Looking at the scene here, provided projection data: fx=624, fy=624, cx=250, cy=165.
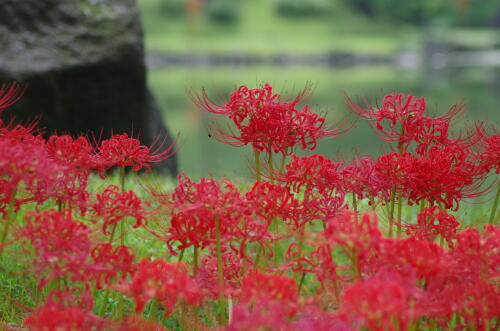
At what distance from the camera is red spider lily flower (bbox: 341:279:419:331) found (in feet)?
3.88

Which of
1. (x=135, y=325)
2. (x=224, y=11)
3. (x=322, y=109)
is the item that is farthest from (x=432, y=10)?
(x=135, y=325)

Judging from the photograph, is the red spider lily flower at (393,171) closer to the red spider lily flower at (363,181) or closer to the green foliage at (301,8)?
the red spider lily flower at (363,181)

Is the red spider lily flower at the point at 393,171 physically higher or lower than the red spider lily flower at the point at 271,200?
higher

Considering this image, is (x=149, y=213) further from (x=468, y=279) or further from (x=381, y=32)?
(x=381, y=32)

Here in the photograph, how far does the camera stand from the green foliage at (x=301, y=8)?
49156 millimetres

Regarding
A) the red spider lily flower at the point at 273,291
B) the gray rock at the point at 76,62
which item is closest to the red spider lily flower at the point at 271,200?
the red spider lily flower at the point at 273,291

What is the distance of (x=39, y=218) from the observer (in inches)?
57.8

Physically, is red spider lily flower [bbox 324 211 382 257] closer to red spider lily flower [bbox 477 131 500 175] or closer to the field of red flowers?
the field of red flowers

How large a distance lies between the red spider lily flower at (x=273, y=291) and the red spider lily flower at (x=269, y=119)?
622 millimetres

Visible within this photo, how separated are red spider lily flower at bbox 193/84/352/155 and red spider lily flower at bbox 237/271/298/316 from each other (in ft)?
2.04

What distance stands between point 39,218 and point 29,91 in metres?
3.91

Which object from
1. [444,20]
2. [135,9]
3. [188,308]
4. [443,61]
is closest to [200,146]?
[135,9]

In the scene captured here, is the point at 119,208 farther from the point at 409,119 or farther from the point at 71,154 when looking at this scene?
the point at 409,119

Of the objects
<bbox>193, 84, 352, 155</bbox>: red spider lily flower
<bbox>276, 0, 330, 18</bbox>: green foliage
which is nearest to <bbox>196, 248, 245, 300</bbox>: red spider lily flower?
<bbox>193, 84, 352, 155</bbox>: red spider lily flower
